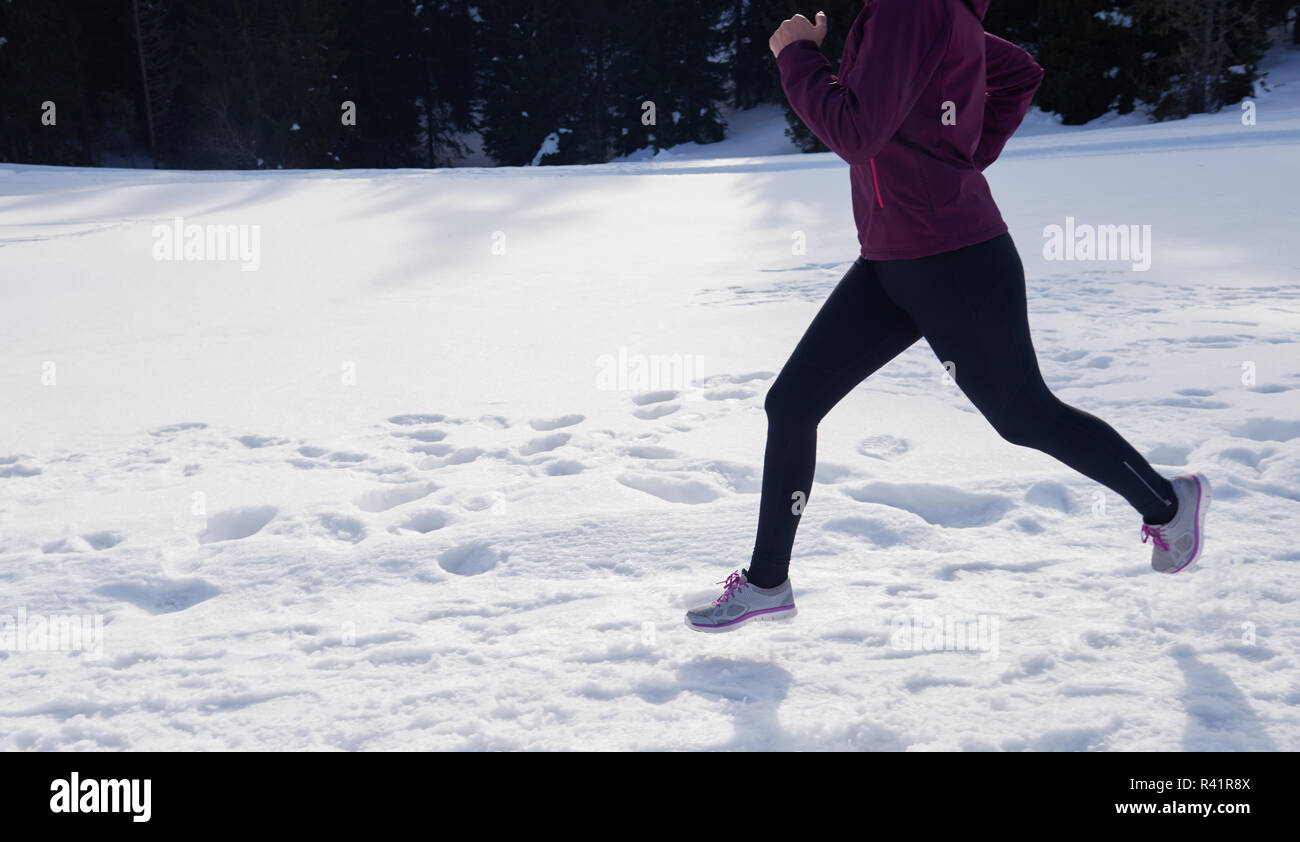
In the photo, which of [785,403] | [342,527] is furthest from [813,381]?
[342,527]

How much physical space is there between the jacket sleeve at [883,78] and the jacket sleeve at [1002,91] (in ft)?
1.22

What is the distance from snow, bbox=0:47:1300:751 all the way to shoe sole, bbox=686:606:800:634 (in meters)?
0.05

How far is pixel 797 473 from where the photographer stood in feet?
7.40

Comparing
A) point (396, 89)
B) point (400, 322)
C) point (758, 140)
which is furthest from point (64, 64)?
point (400, 322)

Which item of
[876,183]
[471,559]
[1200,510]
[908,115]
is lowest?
[471,559]

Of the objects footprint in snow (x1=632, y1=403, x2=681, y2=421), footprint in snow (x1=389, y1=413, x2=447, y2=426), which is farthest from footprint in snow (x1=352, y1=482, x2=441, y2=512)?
footprint in snow (x1=632, y1=403, x2=681, y2=421)

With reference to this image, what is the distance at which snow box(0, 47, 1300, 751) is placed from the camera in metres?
2.05

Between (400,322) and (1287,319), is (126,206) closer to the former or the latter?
(400,322)

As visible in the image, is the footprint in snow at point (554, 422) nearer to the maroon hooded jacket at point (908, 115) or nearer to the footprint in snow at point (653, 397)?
the footprint in snow at point (653, 397)

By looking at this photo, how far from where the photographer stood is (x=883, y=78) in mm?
1855

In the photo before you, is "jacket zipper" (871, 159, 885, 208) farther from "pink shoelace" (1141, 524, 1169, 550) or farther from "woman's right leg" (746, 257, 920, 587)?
"pink shoelace" (1141, 524, 1169, 550)

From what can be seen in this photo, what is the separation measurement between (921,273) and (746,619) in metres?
0.85

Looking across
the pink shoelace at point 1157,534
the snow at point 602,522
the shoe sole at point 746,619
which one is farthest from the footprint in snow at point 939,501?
the shoe sole at point 746,619

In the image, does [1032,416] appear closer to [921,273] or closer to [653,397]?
[921,273]
